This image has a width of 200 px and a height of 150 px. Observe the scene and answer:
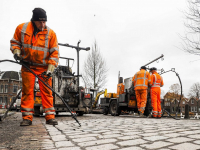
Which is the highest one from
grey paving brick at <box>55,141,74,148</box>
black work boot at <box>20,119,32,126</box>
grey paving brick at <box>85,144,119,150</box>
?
grey paving brick at <box>85,144,119,150</box>

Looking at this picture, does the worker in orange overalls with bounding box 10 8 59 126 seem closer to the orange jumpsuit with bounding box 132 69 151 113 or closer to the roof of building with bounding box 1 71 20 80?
the orange jumpsuit with bounding box 132 69 151 113

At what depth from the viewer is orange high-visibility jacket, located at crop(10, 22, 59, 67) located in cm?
405

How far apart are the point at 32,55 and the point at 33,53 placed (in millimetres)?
42

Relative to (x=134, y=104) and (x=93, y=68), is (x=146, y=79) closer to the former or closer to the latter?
(x=134, y=104)

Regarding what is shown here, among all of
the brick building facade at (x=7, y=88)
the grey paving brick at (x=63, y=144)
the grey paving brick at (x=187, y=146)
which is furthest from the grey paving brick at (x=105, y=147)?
the brick building facade at (x=7, y=88)

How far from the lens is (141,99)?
8148mm

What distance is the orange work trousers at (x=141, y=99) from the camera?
798 cm

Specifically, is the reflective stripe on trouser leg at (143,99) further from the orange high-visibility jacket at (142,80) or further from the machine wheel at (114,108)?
the machine wheel at (114,108)

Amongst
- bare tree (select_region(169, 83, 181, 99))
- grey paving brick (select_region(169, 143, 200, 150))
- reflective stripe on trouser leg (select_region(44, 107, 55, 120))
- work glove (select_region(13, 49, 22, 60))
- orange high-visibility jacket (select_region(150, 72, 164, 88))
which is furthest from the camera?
bare tree (select_region(169, 83, 181, 99))

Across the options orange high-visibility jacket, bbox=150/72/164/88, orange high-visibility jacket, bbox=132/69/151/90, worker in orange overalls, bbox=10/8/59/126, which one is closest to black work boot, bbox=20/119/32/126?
worker in orange overalls, bbox=10/8/59/126

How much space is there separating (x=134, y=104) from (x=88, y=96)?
198 centimetres

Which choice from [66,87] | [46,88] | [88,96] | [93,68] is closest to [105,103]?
[88,96]

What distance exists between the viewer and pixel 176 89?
164 feet

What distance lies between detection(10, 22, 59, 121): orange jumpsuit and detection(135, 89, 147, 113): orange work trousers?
453 cm
